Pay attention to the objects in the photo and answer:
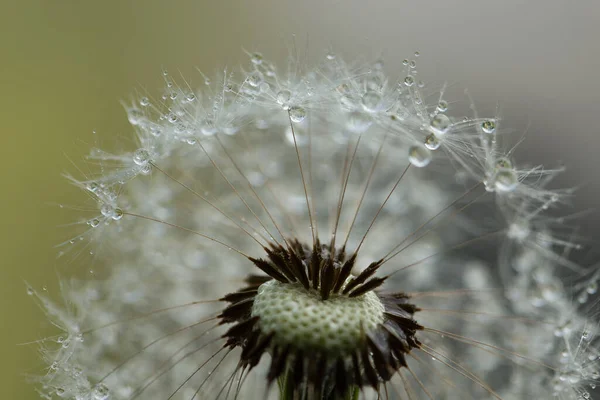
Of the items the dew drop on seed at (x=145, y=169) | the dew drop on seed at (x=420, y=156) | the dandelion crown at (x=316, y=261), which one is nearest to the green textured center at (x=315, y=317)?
the dandelion crown at (x=316, y=261)

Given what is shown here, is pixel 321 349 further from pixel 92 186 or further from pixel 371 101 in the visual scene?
pixel 92 186

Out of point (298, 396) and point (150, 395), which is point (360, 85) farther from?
point (150, 395)

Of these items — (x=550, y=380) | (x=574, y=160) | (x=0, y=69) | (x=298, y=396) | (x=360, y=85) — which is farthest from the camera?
(x=0, y=69)

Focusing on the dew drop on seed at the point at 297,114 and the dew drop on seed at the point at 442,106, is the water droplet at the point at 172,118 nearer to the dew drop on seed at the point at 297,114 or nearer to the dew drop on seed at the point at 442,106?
the dew drop on seed at the point at 297,114

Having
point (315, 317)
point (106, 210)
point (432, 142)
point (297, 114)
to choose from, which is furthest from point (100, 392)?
point (432, 142)

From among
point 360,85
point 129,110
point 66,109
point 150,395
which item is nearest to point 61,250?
point 129,110

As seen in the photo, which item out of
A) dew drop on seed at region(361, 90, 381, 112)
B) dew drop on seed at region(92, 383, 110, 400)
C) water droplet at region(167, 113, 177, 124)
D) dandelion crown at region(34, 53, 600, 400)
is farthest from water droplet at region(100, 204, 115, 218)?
dew drop on seed at region(361, 90, 381, 112)

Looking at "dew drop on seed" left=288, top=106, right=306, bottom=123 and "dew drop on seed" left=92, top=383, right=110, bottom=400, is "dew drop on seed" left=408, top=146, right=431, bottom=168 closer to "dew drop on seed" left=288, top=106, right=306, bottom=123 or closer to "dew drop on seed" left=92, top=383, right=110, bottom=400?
"dew drop on seed" left=288, top=106, right=306, bottom=123
